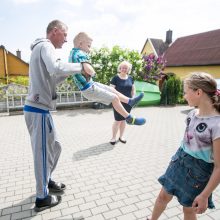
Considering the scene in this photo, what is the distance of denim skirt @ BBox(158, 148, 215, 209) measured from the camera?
201 cm

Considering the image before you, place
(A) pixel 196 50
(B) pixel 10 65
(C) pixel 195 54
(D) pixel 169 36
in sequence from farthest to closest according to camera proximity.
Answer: (D) pixel 169 36 < (B) pixel 10 65 < (A) pixel 196 50 < (C) pixel 195 54

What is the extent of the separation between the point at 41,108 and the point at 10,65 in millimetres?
27511

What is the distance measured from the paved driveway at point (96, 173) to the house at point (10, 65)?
808 inches

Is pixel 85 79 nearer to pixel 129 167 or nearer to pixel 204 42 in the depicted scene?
pixel 129 167

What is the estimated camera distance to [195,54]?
2634 cm

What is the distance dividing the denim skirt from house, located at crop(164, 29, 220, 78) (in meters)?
22.2

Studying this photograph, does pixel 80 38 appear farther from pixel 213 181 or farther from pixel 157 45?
pixel 157 45

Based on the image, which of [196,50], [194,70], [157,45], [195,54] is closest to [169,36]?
[157,45]

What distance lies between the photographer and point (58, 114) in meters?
11.0

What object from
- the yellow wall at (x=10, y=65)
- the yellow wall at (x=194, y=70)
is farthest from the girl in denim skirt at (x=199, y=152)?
the yellow wall at (x=10, y=65)

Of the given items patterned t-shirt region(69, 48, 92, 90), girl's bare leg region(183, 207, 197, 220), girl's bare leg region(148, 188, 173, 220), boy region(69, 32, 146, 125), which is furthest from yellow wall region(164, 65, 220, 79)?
girl's bare leg region(183, 207, 197, 220)

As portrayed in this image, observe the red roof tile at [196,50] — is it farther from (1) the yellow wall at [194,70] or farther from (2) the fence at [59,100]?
(2) the fence at [59,100]

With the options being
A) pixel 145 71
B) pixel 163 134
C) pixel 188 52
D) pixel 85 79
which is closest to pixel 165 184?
pixel 85 79

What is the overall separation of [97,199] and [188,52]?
2732cm
